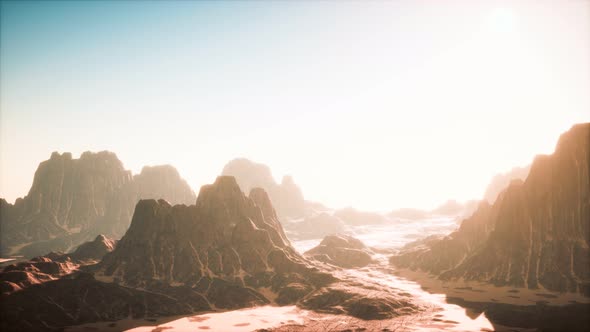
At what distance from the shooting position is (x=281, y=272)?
197 m

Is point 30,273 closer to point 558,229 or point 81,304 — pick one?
point 81,304

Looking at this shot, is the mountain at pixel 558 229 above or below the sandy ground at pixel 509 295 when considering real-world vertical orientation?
above

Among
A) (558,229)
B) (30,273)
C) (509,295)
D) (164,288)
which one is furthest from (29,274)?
(558,229)

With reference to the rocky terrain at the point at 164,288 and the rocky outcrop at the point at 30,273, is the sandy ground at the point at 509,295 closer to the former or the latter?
the rocky terrain at the point at 164,288

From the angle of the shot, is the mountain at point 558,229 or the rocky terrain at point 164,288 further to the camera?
the mountain at point 558,229

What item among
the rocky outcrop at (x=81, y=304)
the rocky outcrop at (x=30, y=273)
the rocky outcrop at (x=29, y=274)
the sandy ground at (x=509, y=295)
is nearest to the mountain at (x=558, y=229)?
the sandy ground at (x=509, y=295)

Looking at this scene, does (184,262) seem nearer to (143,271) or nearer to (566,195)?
(143,271)

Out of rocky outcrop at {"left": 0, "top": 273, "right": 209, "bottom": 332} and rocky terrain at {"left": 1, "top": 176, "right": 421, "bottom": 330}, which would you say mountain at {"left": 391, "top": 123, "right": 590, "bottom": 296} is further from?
rocky outcrop at {"left": 0, "top": 273, "right": 209, "bottom": 332}

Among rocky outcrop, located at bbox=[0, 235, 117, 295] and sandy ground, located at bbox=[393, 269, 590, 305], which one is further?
sandy ground, located at bbox=[393, 269, 590, 305]

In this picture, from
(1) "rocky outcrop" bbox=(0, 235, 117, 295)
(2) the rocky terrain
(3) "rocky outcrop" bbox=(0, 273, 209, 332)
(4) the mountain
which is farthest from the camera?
(4) the mountain

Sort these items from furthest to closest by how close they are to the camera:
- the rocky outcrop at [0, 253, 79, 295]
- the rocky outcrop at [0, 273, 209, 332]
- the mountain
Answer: the mountain → the rocky outcrop at [0, 253, 79, 295] → the rocky outcrop at [0, 273, 209, 332]

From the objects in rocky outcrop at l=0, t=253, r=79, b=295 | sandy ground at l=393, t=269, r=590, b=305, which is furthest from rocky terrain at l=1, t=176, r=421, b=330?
sandy ground at l=393, t=269, r=590, b=305

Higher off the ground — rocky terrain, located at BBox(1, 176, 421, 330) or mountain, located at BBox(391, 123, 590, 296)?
mountain, located at BBox(391, 123, 590, 296)

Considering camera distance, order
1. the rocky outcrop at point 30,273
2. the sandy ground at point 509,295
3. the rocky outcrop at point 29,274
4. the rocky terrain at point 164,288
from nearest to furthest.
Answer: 1. the rocky terrain at point 164,288
2. the rocky outcrop at point 29,274
3. the rocky outcrop at point 30,273
4. the sandy ground at point 509,295
